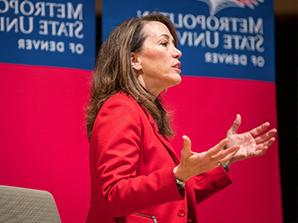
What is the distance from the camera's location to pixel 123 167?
2348 millimetres

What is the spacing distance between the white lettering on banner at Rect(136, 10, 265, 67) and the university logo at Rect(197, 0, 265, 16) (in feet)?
0.15

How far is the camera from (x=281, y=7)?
4.20 meters

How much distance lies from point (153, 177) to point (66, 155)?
1.37 m

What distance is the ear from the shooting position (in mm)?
2838

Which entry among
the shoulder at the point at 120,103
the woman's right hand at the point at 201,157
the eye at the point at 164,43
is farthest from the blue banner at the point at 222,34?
the woman's right hand at the point at 201,157

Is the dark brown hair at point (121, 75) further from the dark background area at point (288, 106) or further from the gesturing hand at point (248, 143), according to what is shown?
the dark background area at point (288, 106)

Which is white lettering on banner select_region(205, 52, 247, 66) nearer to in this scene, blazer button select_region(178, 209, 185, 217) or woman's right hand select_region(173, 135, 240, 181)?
blazer button select_region(178, 209, 185, 217)

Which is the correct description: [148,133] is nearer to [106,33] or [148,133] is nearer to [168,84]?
[168,84]

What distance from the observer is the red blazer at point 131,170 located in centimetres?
225

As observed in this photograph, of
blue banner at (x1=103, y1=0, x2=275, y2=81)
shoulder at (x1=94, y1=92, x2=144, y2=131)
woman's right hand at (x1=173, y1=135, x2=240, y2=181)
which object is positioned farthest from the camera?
blue banner at (x1=103, y1=0, x2=275, y2=81)

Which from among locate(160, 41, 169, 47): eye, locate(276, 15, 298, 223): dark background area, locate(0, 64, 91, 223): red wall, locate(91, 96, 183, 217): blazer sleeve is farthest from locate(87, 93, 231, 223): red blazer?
locate(276, 15, 298, 223): dark background area

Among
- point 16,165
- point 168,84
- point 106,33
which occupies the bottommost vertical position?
point 16,165

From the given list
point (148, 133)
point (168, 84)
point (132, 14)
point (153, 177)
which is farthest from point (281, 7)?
point (153, 177)

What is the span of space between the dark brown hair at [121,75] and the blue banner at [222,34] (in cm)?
101
